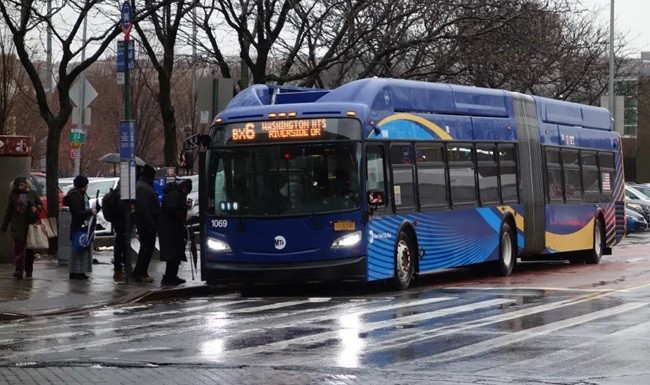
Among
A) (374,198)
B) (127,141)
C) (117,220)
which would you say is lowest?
(117,220)

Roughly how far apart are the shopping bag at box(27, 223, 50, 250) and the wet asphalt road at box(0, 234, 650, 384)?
3.42 meters

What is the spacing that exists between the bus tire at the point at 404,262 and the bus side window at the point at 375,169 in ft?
3.30

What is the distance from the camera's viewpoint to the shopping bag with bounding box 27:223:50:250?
74.6 feet

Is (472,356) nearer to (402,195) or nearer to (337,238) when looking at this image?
(337,238)

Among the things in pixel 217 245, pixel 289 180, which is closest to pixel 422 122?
pixel 289 180

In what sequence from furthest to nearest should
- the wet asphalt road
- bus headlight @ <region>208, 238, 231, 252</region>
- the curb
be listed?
bus headlight @ <region>208, 238, 231, 252</region>, the curb, the wet asphalt road

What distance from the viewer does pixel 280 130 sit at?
2052cm

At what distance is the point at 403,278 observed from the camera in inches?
847

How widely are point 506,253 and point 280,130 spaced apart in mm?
7009

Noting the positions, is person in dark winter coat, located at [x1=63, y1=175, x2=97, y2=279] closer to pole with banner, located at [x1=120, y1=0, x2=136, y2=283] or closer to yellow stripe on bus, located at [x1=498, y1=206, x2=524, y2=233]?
pole with banner, located at [x1=120, y1=0, x2=136, y2=283]

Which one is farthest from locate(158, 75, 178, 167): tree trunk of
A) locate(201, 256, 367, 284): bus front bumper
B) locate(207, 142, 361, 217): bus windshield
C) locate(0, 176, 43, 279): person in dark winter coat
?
locate(201, 256, 367, 284): bus front bumper

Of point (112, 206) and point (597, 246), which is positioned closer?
point (112, 206)

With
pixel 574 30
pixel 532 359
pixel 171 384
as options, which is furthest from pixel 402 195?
pixel 574 30

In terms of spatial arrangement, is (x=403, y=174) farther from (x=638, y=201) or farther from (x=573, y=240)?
(x=638, y=201)
